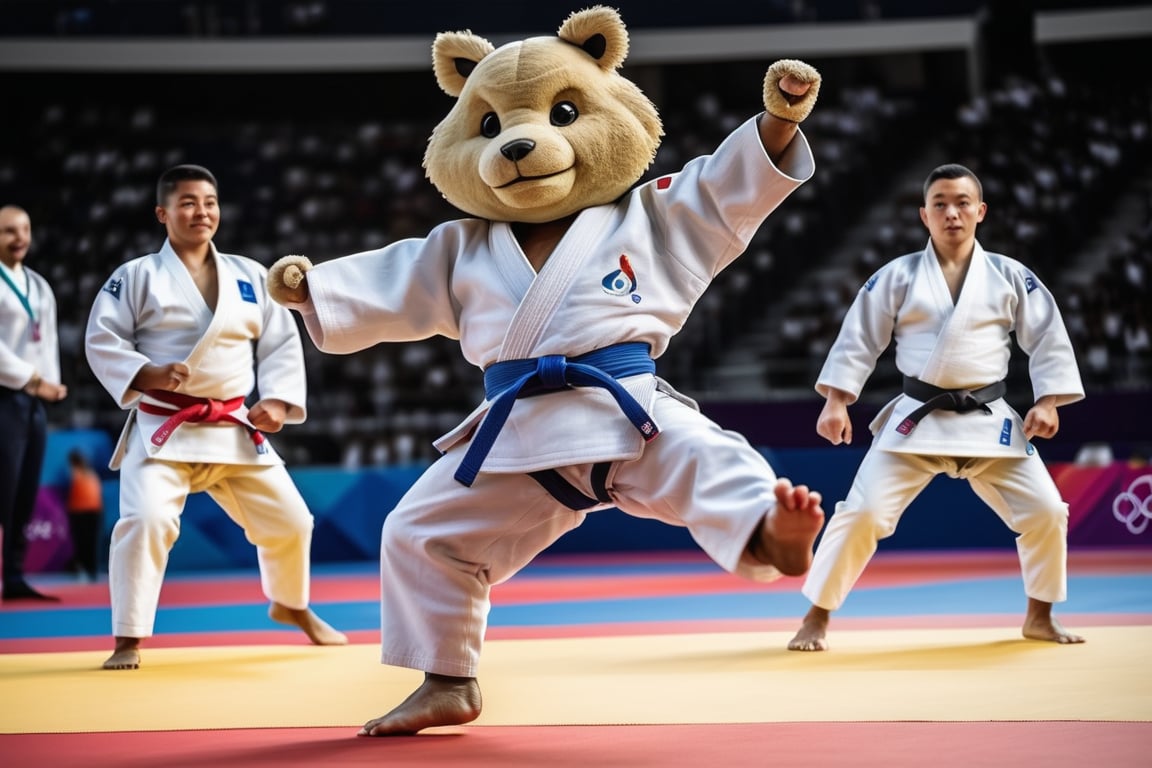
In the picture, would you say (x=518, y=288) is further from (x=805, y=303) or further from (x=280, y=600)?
(x=805, y=303)

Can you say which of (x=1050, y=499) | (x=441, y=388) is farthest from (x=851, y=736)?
(x=441, y=388)

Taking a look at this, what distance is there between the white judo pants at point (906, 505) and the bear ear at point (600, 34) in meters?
1.59

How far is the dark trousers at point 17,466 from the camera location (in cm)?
607

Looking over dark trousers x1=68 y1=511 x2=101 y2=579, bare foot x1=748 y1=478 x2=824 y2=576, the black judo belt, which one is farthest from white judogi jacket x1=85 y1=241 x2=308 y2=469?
dark trousers x1=68 y1=511 x2=101 y2=579

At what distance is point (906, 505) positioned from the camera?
397cm

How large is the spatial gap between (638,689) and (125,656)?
4.85 ft

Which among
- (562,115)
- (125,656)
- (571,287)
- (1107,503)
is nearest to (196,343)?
→ (125,656)

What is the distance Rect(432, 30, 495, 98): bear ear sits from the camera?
307cm

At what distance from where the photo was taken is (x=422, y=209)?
1441 cm

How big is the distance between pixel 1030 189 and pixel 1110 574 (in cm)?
778

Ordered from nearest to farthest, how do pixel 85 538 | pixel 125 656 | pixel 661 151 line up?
pixel 125 656 → pixel 85 538 → pixel 661 151

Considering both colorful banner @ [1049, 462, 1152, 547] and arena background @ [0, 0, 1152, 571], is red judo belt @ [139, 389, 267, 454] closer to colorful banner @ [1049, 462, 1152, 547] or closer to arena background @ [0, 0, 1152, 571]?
colorful banner @ [1049, 462, 1152, 547]

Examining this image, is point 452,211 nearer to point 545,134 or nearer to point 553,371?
point 545,134

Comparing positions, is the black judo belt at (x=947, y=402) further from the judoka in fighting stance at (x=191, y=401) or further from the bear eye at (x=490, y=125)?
the judoka in fighting stance at (x=191, y=401)
